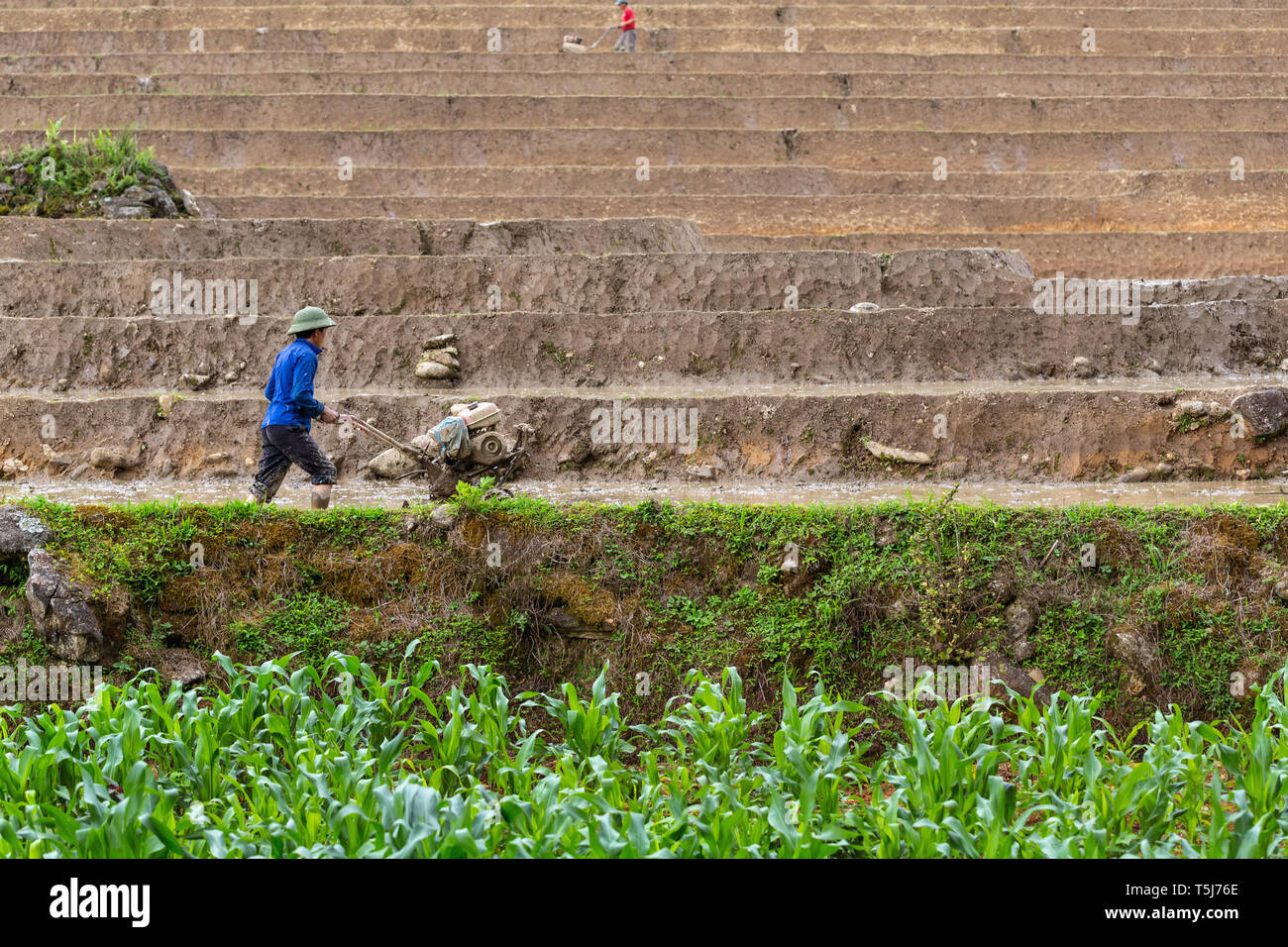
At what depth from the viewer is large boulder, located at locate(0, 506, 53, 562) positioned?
26.8 feet

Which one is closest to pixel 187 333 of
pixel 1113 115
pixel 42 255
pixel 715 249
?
pixel 42 255

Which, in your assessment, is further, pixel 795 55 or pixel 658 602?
pixel 795 55

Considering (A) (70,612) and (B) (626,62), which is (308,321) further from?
(B) (626,62)

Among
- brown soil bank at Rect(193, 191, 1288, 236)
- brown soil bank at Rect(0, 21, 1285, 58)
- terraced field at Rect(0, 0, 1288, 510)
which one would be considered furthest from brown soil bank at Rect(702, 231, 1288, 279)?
brown soil bank at Rect(0, 21, 1285, 58)

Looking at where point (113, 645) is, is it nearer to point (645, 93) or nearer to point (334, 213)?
point (334, 213)

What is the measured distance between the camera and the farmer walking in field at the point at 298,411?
8711mm

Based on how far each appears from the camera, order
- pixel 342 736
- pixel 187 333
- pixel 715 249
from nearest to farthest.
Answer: pixel 342 736
pixel 187 333
pixel 715 249

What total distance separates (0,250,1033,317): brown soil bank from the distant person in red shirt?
940 cm

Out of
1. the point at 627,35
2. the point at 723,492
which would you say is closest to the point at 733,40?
the point at 627,35

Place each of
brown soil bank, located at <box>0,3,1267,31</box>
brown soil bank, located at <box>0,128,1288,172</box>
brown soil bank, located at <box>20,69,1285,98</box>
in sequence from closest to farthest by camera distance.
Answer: brown soil bank, located at <box>0,128,1288,172</box> → brown soil bank, located at <box>20,69,1285,98</box> → brown soil bank, located at <box>0,3,1267,31</box>

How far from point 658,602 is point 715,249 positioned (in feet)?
26.6

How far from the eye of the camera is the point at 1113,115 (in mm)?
19250

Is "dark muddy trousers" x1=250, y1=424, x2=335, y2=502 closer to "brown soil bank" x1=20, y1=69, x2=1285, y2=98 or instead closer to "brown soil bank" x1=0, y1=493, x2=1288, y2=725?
"brown soil bank" x1=0, y1=493, x2=1288, y2=725

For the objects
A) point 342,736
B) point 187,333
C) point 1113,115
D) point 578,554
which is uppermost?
point 1113,115
